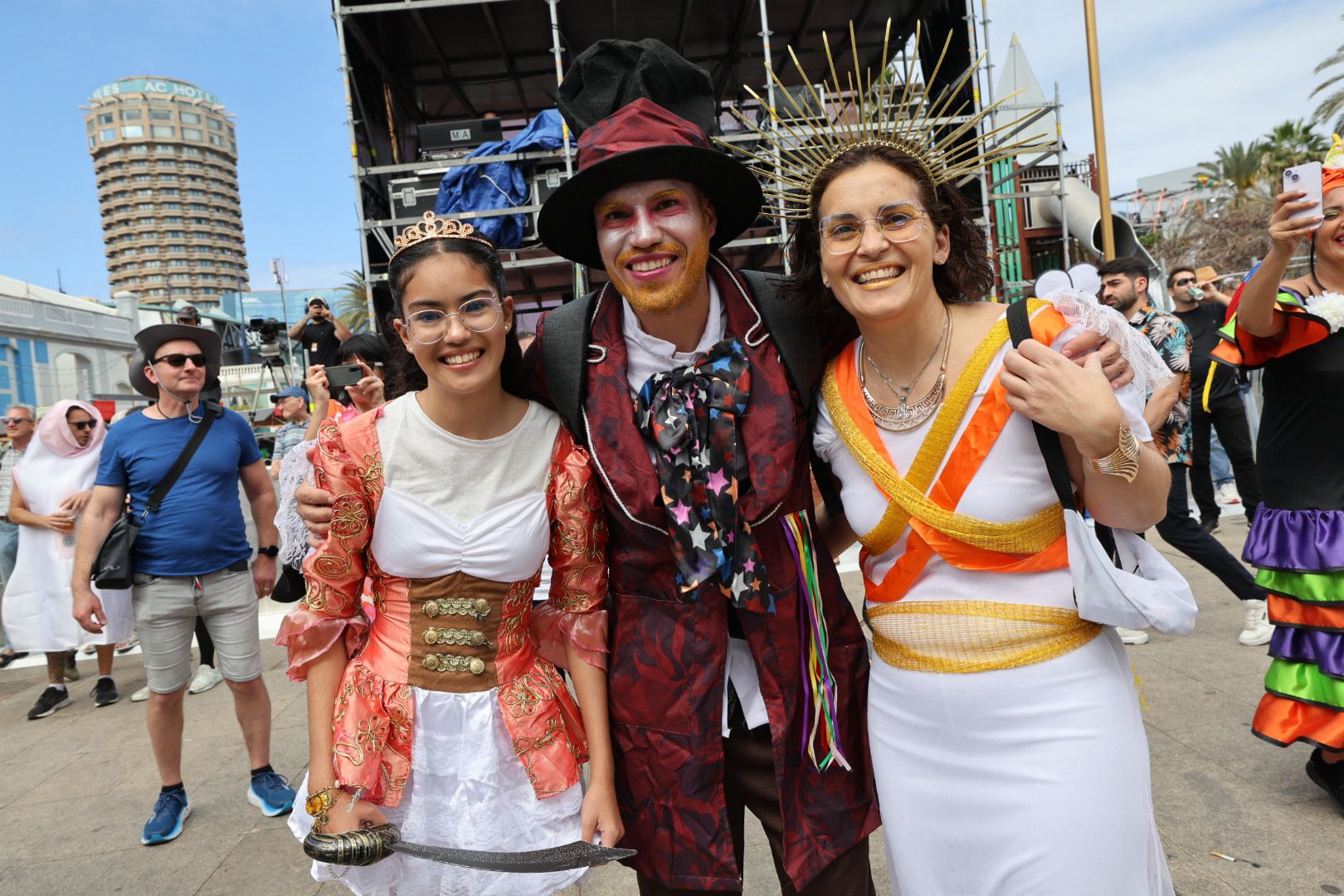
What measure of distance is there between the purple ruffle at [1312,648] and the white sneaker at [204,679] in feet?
17.3

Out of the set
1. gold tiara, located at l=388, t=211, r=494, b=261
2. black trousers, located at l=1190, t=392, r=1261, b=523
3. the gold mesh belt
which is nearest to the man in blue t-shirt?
gold tiara, located at l=388, t=211, r=494, b=261

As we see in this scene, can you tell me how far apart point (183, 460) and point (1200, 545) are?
4846mm

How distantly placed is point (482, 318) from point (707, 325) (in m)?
0.49

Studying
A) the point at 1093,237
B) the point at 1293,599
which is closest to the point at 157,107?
the point at 1093,237

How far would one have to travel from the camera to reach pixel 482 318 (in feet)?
5.56

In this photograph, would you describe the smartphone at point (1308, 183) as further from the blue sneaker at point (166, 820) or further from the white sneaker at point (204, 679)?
the white sneaker at point (204, 679)

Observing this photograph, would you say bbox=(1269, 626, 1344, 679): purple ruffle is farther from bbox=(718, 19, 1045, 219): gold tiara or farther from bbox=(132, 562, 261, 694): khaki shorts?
bbox=(132, 562, 261, 694): khaki shorts

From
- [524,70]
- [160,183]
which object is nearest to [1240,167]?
[524,70]

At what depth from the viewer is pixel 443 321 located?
1676 millimetres

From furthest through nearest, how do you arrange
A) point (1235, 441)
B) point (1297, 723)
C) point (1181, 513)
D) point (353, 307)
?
point (353, 307) → point (1235, 441) → point (1181, 513) → point (1297, 723)

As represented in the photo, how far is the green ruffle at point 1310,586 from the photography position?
260cm

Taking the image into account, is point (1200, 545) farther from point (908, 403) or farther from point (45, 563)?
point (45, 563)

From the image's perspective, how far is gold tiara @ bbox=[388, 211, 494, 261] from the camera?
1729 mm

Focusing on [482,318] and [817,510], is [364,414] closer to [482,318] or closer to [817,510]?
[482,318]
